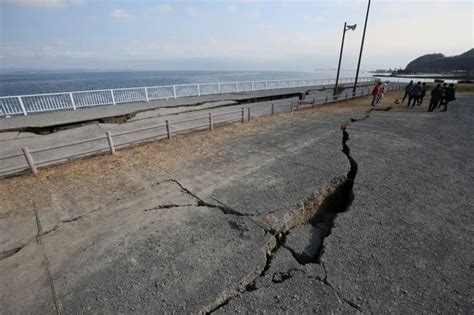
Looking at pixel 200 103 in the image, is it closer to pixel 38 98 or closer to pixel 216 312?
pixel 38 98

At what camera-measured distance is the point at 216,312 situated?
7.73ft

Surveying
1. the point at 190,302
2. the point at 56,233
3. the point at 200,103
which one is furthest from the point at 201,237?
the point at 200,103

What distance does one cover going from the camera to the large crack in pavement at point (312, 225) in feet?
8.42

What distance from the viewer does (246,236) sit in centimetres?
341

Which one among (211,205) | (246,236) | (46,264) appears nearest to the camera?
(46,264)

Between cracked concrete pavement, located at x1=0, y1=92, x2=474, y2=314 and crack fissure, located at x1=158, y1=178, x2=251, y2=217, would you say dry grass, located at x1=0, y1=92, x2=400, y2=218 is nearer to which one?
cracked concrete pavement, located at x1=0, y1=92, x2=474, y2=314

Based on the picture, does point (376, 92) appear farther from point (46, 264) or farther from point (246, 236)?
point (46, 264)

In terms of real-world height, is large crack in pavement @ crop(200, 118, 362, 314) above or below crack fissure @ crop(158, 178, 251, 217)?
below

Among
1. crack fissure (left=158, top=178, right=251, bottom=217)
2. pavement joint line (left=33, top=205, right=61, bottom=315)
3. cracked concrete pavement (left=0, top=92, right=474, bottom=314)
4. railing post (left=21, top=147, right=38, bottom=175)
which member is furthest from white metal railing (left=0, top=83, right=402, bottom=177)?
crack fissure (left=158, top=178, right=251, bottom=217)

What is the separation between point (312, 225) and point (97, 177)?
5.03m

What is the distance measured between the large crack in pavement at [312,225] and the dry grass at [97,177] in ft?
10.5

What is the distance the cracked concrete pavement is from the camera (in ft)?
8.22

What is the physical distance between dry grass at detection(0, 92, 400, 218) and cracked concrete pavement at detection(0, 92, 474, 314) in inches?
1.9

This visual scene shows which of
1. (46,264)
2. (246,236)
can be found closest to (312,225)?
(246,236)
